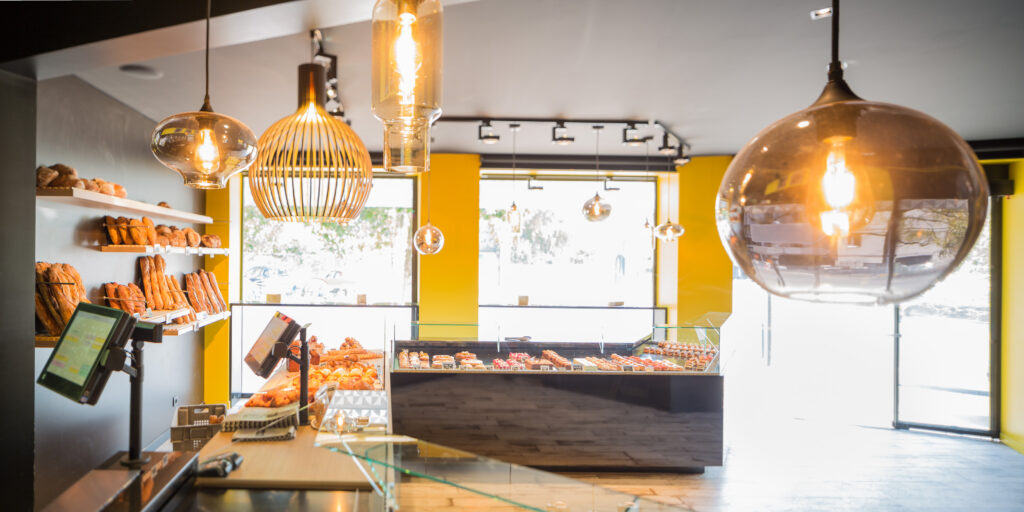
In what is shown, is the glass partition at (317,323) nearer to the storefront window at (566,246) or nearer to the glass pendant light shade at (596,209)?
the storefront window at (566,246)

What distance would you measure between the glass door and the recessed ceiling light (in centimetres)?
742

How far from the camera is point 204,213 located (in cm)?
633

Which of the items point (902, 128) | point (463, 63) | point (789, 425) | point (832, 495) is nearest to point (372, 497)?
point (902, 128)

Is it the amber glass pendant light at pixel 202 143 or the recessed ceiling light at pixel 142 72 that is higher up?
the recessed ceiling light at pixel 142 72

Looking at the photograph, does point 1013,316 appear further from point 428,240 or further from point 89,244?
point 89,244

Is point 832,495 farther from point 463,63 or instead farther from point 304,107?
point 304,107

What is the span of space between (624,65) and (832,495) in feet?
11.6

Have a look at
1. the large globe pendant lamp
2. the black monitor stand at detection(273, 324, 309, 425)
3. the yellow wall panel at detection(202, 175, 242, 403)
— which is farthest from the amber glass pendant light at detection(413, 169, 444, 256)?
the large globe pendant lamp

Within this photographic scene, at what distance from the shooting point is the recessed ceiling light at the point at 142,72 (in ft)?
11.6

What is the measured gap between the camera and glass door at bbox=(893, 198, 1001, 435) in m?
5.79

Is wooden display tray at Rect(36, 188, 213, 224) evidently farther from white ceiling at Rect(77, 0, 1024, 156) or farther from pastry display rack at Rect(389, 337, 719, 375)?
pastry display rack at Rect(389, 337, 719, 375)

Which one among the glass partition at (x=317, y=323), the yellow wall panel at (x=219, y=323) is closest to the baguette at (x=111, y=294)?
the yellow wall panel at (x=219, y=323)

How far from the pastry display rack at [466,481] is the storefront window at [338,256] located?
18.3 ft

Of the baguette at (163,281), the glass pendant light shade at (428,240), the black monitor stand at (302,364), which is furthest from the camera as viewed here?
the glass pendant light shade at (428,240)
